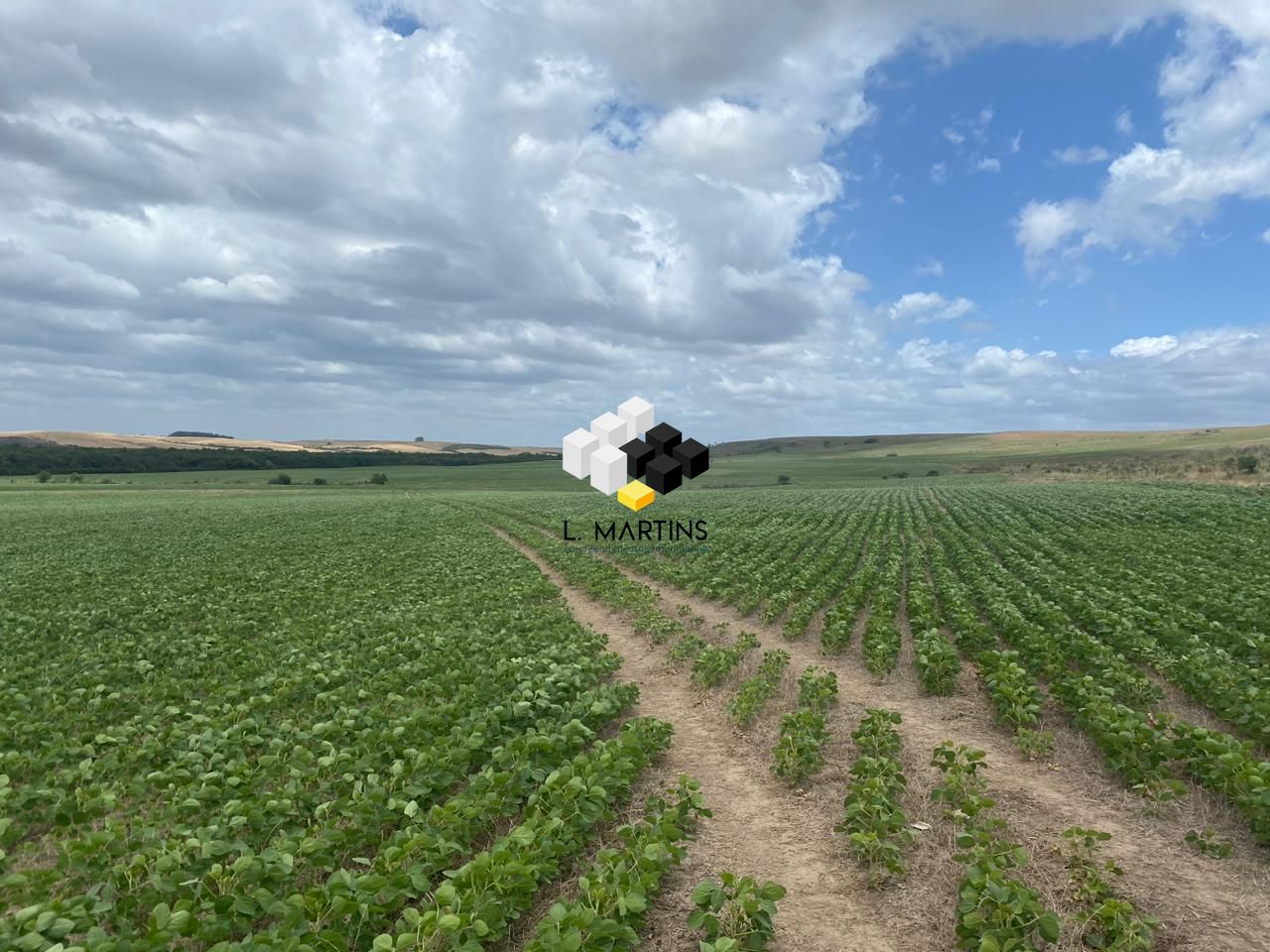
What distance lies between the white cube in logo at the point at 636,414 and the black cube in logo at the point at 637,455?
4.79ft

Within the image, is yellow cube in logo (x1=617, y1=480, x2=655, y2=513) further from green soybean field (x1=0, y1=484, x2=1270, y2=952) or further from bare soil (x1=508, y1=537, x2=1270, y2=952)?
bare soil (x1=508, y1=537, x2=1270, y2=952)

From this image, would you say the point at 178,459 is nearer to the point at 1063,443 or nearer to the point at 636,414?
the point at 636,414

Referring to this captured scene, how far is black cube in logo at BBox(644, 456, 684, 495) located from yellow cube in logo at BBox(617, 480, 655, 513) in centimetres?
157

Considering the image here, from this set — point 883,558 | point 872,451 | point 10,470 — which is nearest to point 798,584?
point 883,558

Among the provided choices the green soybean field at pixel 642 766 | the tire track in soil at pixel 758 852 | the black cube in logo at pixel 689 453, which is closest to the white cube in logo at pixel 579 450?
the black cube in logo at pixel 689 453

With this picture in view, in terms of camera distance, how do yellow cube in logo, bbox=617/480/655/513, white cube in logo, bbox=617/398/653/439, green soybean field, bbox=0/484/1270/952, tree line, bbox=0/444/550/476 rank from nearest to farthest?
1. green soybean field, bbox=0/484/1270/952
2. white cube in logo, bbox=617/398/653/439
3. yellow cube in logo, bbox=617/480/655/513
4. tree line, bbox=0/444/550/476

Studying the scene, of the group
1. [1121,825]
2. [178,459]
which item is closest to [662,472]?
[1121,825]

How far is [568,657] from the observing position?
494 inches

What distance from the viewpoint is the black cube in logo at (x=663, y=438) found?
130 ft

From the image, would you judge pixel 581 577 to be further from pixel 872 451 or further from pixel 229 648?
pixel 872 451

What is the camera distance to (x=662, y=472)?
41.5 m

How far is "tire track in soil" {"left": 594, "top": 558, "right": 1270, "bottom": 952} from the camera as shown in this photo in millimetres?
5660

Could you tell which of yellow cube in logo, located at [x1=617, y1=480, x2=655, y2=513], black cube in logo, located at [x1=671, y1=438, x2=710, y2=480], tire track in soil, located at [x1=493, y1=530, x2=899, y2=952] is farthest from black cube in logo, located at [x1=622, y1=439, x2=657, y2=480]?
tire track in soil, located at [x1=493, y1=530, x2=899, y2=952]

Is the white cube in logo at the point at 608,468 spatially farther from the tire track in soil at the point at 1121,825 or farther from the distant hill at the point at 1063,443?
the distant hill at the point at 1063,443
